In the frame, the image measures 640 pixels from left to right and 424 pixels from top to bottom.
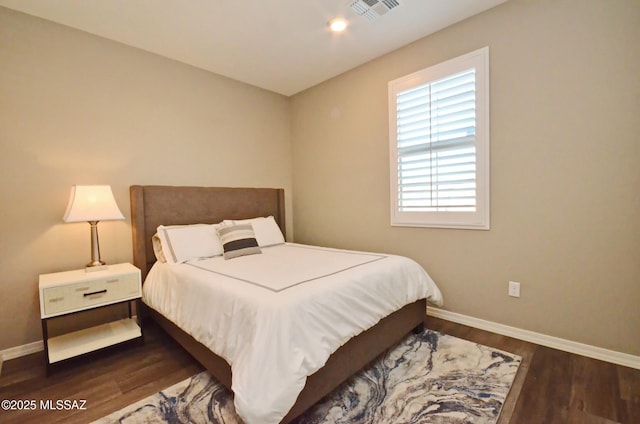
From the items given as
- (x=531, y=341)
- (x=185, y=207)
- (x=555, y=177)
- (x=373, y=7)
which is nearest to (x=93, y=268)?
(x=185, y=207)

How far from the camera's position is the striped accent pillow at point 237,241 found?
2735 millimetres

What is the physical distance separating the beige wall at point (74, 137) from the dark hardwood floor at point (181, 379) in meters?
0.65

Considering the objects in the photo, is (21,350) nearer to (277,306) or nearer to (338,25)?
(277,306)

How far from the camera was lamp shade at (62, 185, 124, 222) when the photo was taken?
225cm

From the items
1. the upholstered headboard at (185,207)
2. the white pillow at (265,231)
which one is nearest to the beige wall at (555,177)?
the white pillow at (265,231)

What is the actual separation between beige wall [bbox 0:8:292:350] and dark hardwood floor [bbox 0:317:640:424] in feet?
2.14

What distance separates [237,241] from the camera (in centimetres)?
280

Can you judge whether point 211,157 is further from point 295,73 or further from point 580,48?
point 580,48

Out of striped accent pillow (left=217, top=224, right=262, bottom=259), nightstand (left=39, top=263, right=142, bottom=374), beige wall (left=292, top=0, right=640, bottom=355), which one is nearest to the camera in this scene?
beige wall (left=292, top=0, right=640, bottom=355)

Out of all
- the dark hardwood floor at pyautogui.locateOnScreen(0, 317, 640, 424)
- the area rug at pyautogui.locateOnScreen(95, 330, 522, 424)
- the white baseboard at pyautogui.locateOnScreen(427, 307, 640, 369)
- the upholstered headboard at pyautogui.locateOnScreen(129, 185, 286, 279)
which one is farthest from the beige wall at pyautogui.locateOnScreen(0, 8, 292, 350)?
the white baseboard at pyautogui.locateOnScreen(427, 307, 640, 369)

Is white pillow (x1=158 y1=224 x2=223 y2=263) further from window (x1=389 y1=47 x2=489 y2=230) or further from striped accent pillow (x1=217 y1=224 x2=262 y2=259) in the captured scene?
window (x1=389 y1=47 x2=489 y2=230)

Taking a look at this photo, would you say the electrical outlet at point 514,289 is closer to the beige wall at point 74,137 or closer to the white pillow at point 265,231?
the white pillow at point 265,231

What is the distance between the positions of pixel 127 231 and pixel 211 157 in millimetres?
1157

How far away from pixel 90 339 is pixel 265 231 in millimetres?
1761
